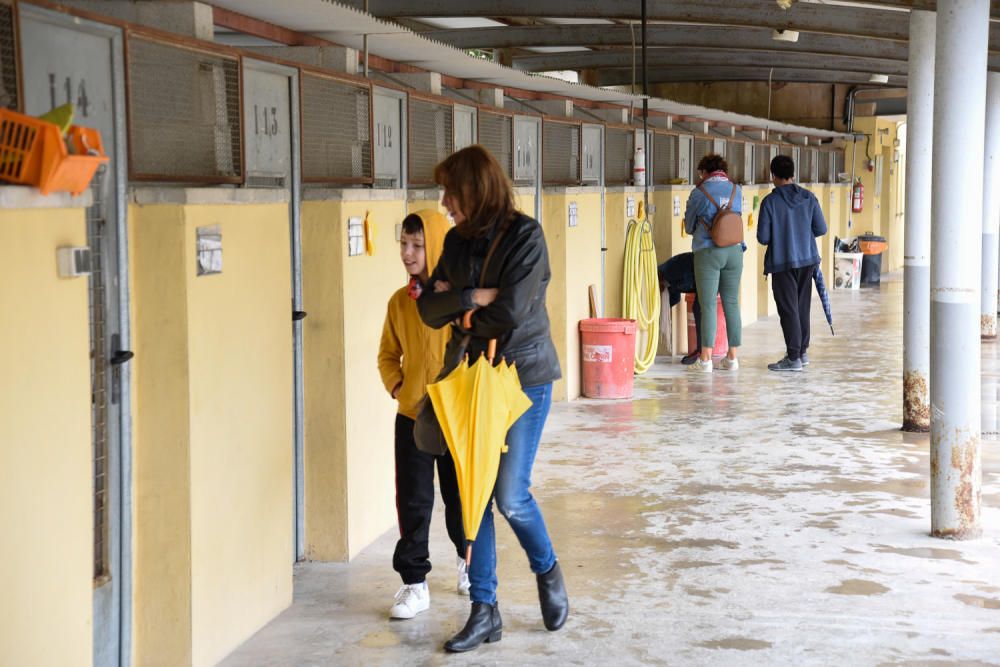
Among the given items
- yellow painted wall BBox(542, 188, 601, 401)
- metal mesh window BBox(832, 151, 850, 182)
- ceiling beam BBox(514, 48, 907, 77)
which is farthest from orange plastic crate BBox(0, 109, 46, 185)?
metal mesh window BBox(832, 151, 850, 182)

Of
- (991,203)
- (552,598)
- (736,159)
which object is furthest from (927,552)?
(736,159)

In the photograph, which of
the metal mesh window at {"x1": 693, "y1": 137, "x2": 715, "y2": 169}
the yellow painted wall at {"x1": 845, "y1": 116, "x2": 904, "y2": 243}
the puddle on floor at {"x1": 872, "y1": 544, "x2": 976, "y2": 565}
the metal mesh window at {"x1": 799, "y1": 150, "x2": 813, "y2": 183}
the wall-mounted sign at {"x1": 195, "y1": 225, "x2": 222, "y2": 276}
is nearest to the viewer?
the wall-mounted sign at {"x1": 195, "y1": 225, "x2": 222, "y2": 276}

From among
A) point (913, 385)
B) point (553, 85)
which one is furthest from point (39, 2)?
point (913, 385)

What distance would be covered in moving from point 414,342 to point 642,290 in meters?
5.67

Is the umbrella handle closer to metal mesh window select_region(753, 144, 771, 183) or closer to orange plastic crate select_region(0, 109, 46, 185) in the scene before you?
orange plastic crate select_region(0, 109, 46, 185)

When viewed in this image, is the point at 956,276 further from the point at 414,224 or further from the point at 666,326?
the point at 666,326

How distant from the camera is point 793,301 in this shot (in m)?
9.45

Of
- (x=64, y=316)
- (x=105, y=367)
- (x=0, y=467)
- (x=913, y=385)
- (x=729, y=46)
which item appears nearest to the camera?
(x=0, y=467)

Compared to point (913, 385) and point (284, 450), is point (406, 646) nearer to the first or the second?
point (284, 450)

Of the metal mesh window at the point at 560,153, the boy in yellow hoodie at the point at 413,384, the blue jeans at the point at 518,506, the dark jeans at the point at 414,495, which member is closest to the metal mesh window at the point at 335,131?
the boy in yellow hoodie at the point at 413,384

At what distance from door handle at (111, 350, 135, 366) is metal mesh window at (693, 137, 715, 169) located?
850cm

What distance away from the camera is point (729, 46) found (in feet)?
36.5

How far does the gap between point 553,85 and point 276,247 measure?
353 centimetres

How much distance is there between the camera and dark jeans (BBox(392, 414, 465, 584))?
4043mm
